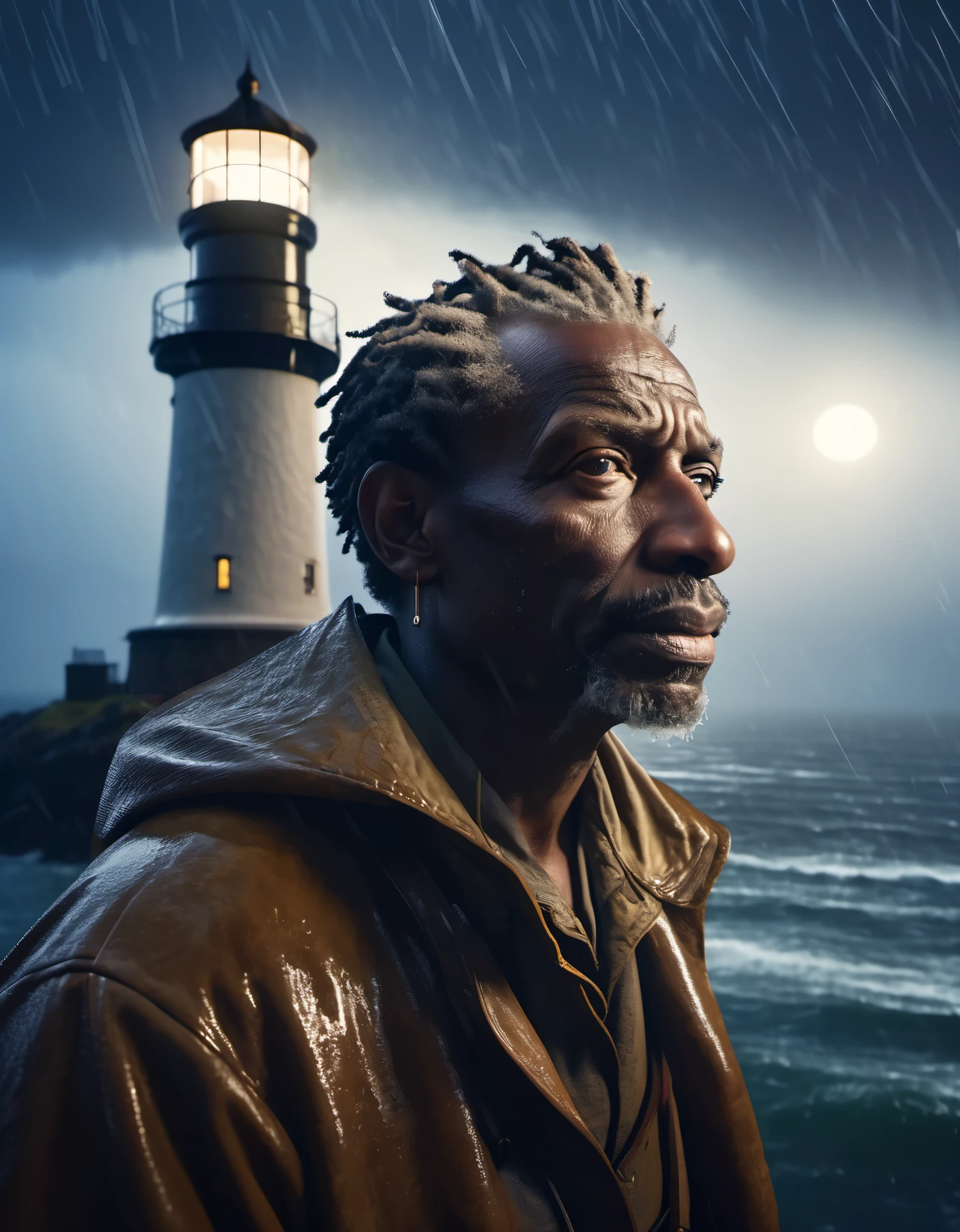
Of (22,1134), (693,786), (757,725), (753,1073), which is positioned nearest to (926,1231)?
(753,1073)

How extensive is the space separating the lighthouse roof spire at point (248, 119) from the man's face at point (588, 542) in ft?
55.8

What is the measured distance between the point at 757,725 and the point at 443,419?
295ft

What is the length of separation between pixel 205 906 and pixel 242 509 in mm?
15483

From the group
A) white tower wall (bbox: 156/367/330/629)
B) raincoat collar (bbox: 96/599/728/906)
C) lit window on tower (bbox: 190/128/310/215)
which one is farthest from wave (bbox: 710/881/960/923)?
raincoat collar (bbox: 96/599/728/906)

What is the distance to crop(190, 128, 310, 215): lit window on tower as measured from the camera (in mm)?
16109

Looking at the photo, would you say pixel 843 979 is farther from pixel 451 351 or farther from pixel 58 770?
pixel 451 351

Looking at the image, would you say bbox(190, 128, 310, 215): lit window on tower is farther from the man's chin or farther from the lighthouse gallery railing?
the man's chin

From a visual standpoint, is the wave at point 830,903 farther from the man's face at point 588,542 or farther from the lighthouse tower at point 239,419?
the man's face at point 588,542

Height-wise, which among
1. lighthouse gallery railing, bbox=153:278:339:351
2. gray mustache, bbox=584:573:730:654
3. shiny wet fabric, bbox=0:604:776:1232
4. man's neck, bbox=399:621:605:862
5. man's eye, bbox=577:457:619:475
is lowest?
shiny wet fabric, bbox=0:604:776:1232

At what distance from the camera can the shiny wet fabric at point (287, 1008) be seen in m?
1.04

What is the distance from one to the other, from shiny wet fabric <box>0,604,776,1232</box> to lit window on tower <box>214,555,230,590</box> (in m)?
14.8

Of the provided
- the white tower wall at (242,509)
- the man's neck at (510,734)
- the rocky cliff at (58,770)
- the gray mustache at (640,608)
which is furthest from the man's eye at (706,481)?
the rocky cliff at (58,770)

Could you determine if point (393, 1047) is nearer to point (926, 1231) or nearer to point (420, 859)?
point (420, 859)

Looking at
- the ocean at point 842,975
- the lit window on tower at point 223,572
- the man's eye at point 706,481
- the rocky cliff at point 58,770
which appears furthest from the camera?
the rocky cliff at point 58,770
